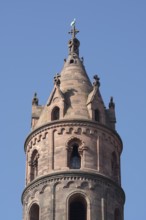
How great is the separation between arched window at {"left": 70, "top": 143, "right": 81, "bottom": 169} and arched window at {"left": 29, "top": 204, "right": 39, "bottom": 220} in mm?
3200

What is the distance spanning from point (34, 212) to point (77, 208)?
260 centimetres

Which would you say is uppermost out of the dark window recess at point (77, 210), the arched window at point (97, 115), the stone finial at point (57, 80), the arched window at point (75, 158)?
the stone finial at point (57, 80)

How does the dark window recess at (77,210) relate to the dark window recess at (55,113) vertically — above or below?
below

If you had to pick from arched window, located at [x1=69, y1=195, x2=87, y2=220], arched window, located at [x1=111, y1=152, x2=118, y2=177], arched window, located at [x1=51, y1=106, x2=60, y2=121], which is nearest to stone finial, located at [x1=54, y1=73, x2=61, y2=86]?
arched window, located at [x1=51, y1=106, x2=60, y2=121]

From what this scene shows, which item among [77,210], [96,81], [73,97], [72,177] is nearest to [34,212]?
[77,210]

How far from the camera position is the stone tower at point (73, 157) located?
5409 centimetres

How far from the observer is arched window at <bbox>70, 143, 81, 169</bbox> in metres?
55.4

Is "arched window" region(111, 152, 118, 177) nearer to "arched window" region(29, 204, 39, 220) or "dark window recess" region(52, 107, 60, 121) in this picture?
"dark window recess" region(52, 107, 60, 121)

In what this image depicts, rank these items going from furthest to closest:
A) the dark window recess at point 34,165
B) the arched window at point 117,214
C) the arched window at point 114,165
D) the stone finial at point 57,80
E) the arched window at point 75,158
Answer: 1. the stone finial at point 57,80
2. the arched window at point 114,165
3. the dark window recess at point 34,165
4. the arched window at point 75,158
5. the arched window at point 117,214

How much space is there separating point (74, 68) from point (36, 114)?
13.8 ft

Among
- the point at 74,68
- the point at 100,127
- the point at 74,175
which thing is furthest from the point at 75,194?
the point at 74,68

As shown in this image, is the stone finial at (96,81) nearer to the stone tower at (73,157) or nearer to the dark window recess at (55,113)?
the stone tower at (73,157)

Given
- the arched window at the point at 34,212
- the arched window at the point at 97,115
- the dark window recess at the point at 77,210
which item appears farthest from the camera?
the arched window at the point at 97,115

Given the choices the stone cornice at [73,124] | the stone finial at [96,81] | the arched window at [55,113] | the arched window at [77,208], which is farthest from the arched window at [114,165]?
the stone finial at [96,81]
